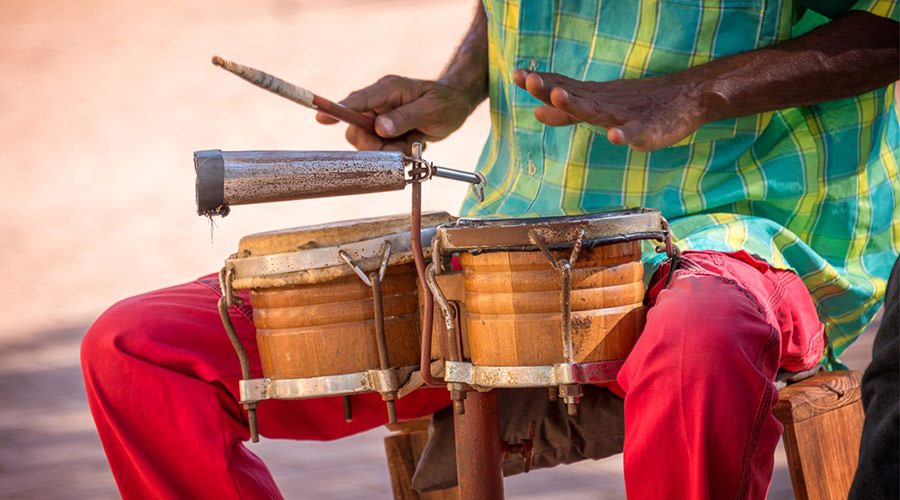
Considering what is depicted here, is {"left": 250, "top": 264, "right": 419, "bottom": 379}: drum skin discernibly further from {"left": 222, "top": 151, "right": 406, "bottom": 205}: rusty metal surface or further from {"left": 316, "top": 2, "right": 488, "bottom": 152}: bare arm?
{"left": 316, "top": 2, "right": 488, "bottom": 152}: bare arm

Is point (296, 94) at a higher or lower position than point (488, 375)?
higher

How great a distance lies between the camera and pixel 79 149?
9.13 meters

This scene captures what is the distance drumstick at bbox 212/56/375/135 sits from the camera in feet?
6.31

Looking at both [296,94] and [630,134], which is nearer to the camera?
[630,134]

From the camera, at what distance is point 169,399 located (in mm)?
2066

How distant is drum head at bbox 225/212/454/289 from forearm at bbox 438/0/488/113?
0.74m

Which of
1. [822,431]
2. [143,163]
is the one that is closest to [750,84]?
[822,431]

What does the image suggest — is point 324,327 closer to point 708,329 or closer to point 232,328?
A: point 232,328

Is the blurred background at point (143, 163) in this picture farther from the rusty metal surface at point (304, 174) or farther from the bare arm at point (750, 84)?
the rusty metal surface at point (304, 174)

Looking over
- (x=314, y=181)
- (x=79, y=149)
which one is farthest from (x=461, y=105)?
(x=79, y=149)

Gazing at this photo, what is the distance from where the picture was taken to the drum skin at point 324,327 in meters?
1.88

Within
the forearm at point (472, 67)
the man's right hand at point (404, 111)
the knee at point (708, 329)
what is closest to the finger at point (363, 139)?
the man's right hand at point (404, 111)

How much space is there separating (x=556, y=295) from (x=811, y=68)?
2.39 feet

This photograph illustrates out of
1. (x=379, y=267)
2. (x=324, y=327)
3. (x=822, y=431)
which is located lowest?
(x=822, y=431)
